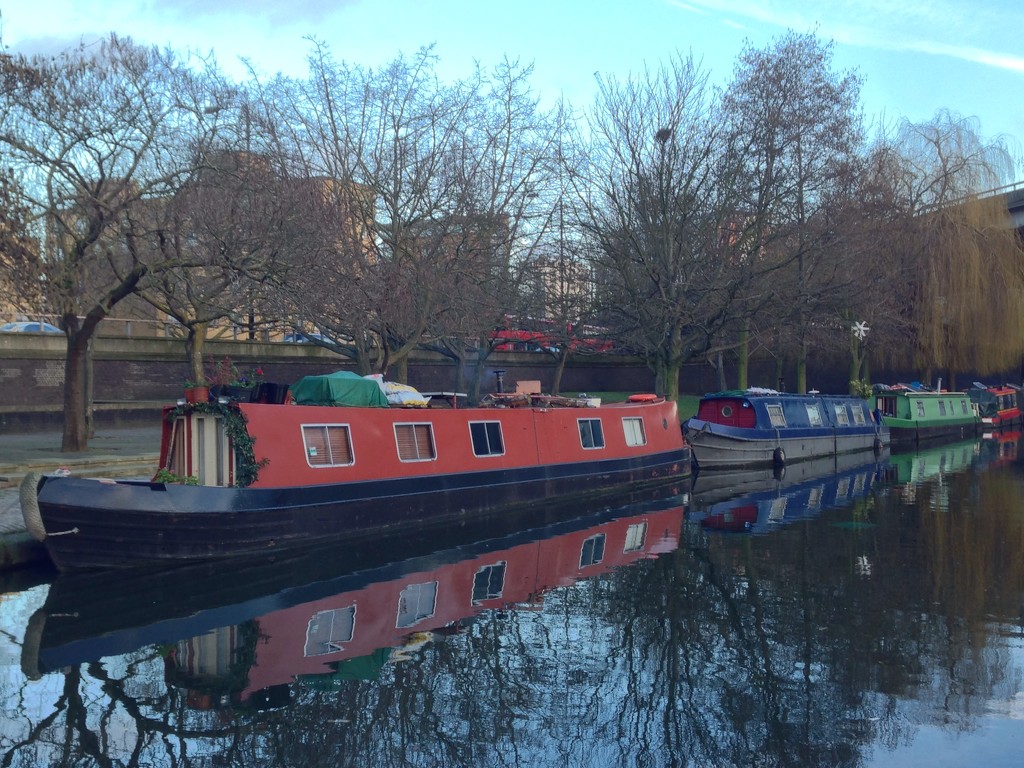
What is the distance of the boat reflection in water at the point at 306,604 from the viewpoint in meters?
8.58

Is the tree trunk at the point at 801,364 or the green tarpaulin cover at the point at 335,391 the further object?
the tree trunk at the point at 801,364

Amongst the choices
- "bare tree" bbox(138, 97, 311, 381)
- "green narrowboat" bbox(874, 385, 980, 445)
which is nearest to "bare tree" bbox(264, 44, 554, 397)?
"bare tree" bbox(138, 97, 311, 381)

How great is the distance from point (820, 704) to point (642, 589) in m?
4.07

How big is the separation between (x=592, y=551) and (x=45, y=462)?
351 inches

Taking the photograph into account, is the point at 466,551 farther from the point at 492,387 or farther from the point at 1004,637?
the point at 492,387

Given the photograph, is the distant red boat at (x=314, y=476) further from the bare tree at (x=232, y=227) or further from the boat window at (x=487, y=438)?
the bare tree at (x=232, y=227)

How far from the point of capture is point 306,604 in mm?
10641

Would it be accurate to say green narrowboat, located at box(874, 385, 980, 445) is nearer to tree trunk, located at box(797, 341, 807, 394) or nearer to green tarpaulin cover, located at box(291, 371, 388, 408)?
tree trunk, located at box(797, 341, 807, 394)

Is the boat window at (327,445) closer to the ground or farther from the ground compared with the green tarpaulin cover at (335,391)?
closer to the ground

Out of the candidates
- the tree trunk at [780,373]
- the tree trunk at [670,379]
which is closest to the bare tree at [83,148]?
the tree trunk at [670,379]

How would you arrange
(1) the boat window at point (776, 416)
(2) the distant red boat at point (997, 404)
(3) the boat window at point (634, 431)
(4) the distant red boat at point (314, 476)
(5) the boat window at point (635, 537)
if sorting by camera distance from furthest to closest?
(2) the distant red boat at point (997, 404) < (1) the boat window at point (776, 416) < (3) the boat window at point (634, 431) < (5) the boat window at point (635, 537) < (4) the distant red boat at point (314, 476)

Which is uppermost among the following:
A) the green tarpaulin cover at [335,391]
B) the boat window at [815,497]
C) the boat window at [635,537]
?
the green tarpaulin cover at [335,391]

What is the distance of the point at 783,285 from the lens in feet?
81.5

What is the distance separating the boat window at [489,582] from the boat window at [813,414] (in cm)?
A: 1678
